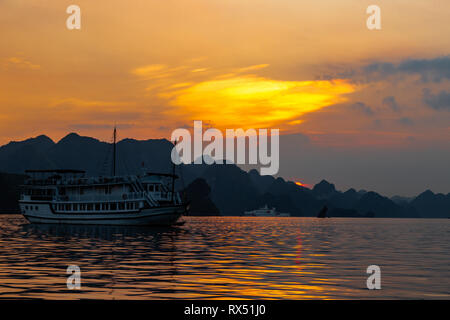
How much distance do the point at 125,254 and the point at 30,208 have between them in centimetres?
6831

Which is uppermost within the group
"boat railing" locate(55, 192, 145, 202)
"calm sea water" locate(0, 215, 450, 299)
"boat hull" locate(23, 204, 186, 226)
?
"boat railing" locate(55, 192, 145, 202)

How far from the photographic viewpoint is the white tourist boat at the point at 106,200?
81.1 meters

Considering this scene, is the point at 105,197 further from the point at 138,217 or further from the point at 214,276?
the point at 214,276

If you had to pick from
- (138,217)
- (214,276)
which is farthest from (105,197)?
(214,276)

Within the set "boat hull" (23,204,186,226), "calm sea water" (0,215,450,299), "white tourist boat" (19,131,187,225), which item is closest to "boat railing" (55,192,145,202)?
"white tourist boat" (19,131,187,225)

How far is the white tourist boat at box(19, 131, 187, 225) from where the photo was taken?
81062 millimetres

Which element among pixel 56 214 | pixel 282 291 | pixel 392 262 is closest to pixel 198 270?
pixel 282 291

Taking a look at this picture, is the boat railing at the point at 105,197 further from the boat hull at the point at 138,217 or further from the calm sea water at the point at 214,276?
the calm sea water at the point at 214,276

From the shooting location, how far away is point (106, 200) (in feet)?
278

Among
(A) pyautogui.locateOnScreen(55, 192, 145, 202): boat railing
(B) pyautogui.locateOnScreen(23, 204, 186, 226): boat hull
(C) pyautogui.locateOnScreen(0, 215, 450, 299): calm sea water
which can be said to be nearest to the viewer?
(C) pyautogui.locateOnScreen(0, 215, 450, 299): calm sea water

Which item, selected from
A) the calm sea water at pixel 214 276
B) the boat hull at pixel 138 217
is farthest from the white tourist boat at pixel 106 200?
the calm sea water at pixel 214 276

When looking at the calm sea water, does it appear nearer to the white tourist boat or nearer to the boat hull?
the boat hull

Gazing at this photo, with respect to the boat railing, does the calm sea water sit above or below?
below
